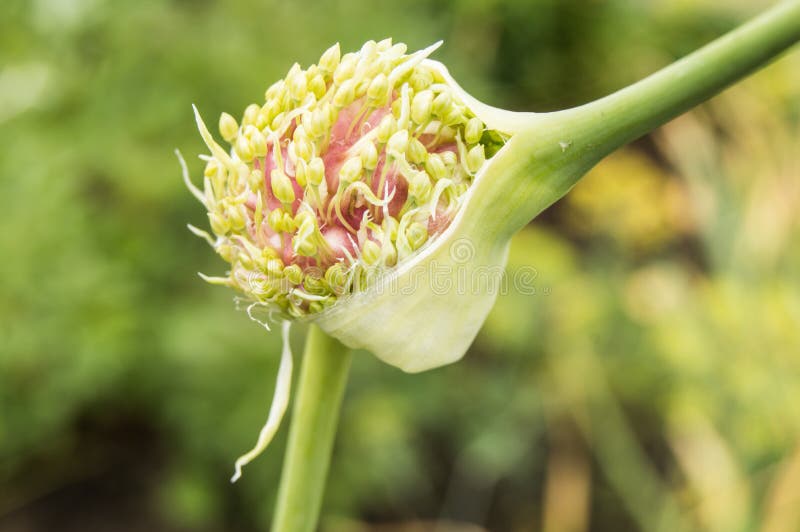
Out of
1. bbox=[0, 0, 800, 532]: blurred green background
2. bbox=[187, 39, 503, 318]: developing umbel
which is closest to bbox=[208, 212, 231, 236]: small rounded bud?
bbox=[187, 39, 503, 318]: developing umbel

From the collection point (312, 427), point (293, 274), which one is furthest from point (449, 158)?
point (312, 427)

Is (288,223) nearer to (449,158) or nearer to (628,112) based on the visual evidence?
(449,158)

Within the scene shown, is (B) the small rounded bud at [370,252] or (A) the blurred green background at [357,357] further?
(A) the blurred green background at [357,357]

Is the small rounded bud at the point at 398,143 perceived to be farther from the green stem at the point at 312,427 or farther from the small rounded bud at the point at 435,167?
the green stem at the point at 312,427

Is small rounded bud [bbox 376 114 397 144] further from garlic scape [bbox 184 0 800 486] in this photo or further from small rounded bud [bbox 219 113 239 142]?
small rounded bud [bbox 219 113 239 142]

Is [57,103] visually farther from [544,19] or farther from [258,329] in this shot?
[544,19]

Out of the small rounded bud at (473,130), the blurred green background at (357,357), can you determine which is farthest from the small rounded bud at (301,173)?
the blurred green background at (357,357)
